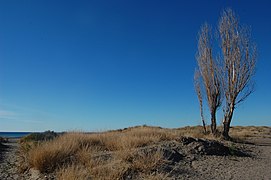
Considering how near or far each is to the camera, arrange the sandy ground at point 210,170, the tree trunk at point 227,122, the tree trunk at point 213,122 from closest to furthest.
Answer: the sandy ground at point 210,170, the tree trunk at point 227,122, the tree trunk at point 213,122

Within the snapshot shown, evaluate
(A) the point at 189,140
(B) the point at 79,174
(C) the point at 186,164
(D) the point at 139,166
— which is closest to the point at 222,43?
(A) the point at 189,140

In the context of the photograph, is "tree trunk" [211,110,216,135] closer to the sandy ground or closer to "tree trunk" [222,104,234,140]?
"tree trunk" [222,104,234,140]

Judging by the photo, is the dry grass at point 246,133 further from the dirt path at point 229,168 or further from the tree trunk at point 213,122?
the dirt path at point 229,168

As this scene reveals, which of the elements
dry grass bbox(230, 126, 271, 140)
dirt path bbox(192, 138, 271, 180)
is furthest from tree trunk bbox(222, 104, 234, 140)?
dirt path bbox(192, 138, 271, 180)

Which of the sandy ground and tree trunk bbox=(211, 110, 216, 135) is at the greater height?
tree trunk bbox=(211, 110, 216, 135)

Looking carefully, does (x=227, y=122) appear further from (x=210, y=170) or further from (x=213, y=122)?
(x=210, y=170)

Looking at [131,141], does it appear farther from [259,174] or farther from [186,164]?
[259,174]

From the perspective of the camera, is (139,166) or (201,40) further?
(201,40)

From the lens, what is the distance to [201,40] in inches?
806

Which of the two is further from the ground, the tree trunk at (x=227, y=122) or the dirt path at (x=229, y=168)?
the tree trunk at (x=227, y=122)

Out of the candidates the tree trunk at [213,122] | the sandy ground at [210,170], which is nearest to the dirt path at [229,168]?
the sandy ground at [210,170]

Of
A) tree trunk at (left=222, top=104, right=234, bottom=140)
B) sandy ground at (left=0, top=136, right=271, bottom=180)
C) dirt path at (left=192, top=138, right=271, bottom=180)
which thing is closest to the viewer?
sandy ground at (left=0, top=136, right=271, bottom=180)

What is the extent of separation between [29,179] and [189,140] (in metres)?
6.77

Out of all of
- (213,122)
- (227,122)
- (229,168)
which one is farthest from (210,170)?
(213,122)
